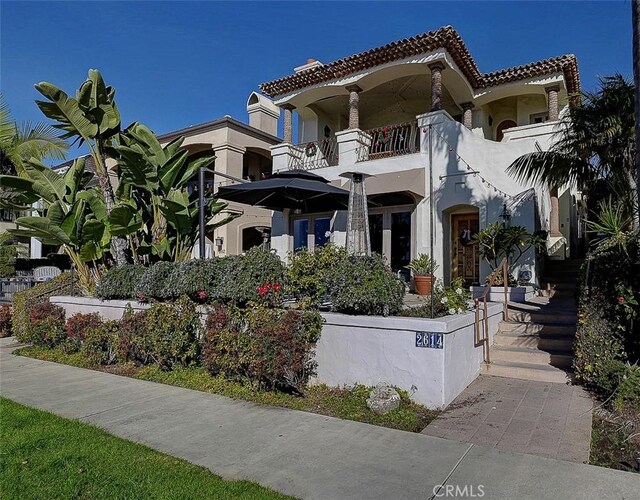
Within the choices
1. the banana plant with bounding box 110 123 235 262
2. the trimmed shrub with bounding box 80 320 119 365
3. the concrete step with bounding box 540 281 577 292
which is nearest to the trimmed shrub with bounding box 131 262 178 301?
the trimmed shrub with bounding box 80 320 119 365

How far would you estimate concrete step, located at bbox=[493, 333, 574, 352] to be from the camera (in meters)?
7.14

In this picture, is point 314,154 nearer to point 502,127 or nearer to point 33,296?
point 502,127

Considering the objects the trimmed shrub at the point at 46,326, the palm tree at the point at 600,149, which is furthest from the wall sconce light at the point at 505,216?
the trimmed shrub at the point at 46,326

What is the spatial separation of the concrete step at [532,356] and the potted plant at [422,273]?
3.67 meters

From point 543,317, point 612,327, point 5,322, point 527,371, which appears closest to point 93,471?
point 527,371

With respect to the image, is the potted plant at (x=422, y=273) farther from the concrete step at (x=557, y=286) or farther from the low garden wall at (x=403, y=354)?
the low garden wall at (x=403, y=354)

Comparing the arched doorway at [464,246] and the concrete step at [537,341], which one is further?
the arched doorway at [464,246]

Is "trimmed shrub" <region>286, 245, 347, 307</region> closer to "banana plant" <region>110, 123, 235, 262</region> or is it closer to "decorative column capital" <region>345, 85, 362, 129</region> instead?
"banana plant" <region>110, 123, 235, 262</region>

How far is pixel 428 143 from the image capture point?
40.4ft

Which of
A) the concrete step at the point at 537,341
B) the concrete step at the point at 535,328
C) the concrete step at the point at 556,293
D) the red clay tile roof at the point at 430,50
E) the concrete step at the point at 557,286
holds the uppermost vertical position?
the red clay tile roof at the point at 430,50

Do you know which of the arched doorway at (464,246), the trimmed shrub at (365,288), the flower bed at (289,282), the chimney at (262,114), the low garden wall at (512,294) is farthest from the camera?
the chimney at (262,114)

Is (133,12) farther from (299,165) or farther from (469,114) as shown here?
(469,114)

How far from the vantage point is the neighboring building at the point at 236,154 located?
711 inches

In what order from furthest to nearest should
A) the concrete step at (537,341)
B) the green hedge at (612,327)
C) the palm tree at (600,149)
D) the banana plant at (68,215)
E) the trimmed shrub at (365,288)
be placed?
the banana plant at (68,215)
the palm tree at (600,149)
the concrete step at (537,341)
the trimmed shrub at (365,288)
the green hedge at (612,327)
